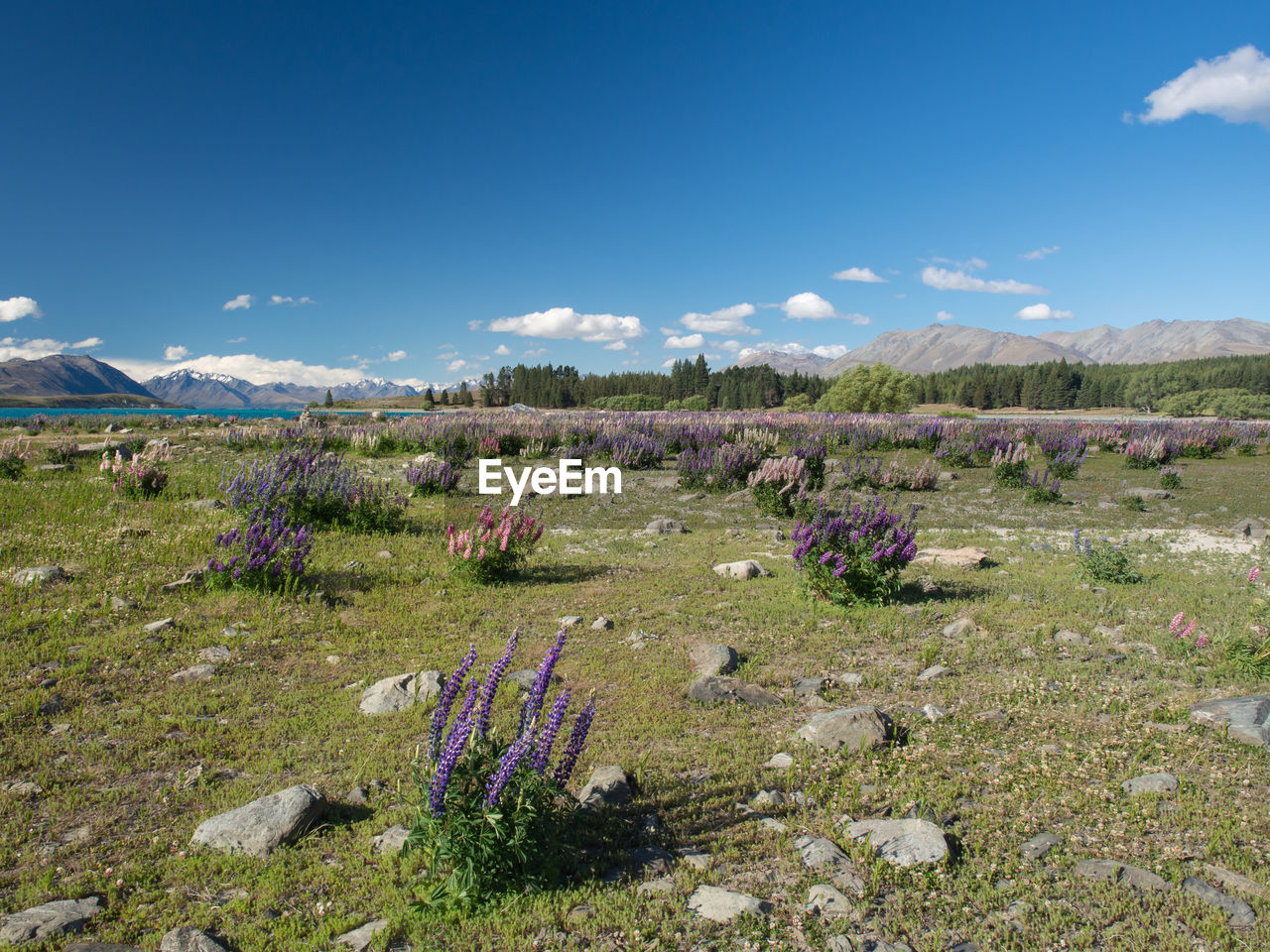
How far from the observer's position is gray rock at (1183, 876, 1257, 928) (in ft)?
9.44

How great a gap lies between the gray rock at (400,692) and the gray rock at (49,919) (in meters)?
2.22

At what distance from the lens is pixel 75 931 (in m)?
2.77

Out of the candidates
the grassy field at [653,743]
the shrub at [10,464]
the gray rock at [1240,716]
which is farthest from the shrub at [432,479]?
the gray rock at [1240,716]

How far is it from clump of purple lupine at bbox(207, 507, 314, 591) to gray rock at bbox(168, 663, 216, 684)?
6.63 feet

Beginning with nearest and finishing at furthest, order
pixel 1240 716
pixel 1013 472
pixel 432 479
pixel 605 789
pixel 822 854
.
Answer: pixel 822 854, pixel 605 789, pixel 1240 716, pixel 432 479, pixel 1013 472

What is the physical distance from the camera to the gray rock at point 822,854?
3361 millimetres

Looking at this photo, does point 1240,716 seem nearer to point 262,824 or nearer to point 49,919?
point 262,824

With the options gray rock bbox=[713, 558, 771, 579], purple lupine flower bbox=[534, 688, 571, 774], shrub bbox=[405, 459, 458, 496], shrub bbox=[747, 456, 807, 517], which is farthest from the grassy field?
shrub bbox=[405, 459, 458, 496]

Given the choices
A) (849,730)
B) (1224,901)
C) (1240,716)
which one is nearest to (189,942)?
(849,730)

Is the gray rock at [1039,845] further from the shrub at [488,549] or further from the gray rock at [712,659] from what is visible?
the shrub at [488,549]

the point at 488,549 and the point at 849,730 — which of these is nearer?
the point at 849,730

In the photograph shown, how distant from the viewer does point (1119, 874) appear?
128 inches

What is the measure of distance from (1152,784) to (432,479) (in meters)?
14.5

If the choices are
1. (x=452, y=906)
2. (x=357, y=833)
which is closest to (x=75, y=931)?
(x=357, y=833)
